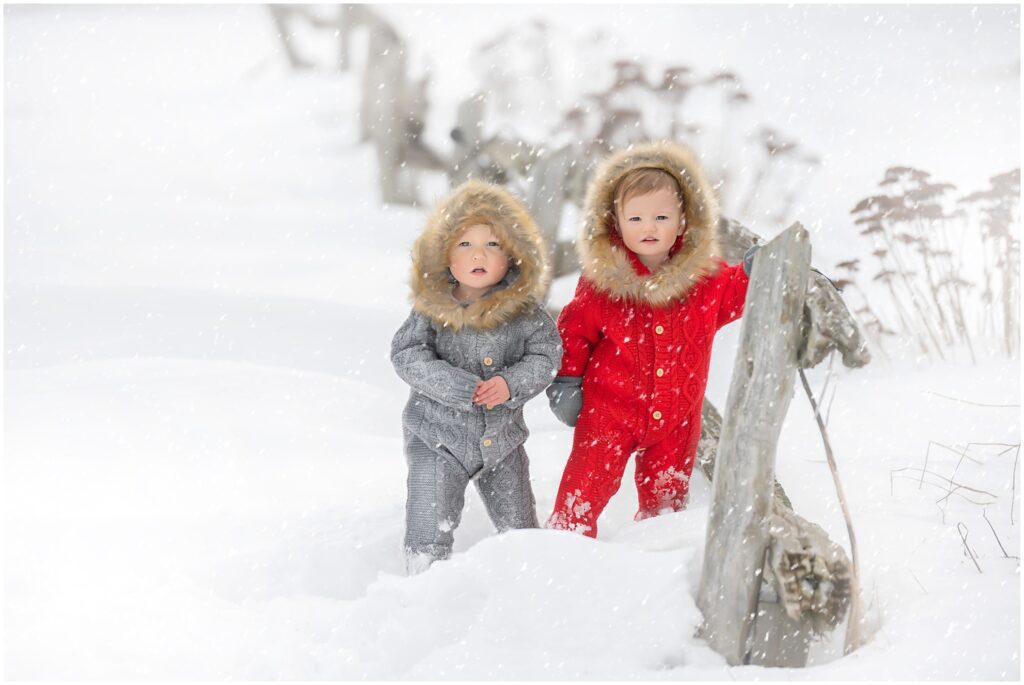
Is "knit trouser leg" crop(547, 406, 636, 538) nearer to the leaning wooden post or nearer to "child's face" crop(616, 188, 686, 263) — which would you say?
"child's face" crop(616, 188, 686, 263)

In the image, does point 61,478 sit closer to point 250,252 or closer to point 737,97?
point 250,252

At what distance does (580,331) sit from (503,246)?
42 cm

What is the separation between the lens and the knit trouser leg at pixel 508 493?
2947mm

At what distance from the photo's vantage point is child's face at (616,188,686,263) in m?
2.78

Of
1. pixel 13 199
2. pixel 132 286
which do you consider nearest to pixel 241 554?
pixel 132 286

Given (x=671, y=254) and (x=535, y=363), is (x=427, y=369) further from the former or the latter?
(x=671, y=254)

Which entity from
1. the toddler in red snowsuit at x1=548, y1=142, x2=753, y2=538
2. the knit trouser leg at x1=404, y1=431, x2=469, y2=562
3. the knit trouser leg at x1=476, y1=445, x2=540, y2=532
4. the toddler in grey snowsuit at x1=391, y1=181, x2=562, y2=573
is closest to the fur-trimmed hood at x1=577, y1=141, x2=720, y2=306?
the toddler in red snowsuit at x1=548, y1=142, x2=753, y2=538

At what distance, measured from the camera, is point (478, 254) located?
275 cm

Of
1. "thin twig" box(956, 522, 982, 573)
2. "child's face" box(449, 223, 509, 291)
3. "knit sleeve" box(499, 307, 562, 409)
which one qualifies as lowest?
"thin twig" box(956, 522, 982, 573)

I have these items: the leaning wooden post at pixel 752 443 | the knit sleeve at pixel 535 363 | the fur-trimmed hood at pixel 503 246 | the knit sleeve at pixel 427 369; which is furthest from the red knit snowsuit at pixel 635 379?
the leaning wooden post at pixel 752 443

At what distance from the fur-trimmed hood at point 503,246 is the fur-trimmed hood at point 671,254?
185 millimetres

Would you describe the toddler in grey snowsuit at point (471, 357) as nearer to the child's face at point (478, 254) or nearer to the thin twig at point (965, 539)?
the child's face at point (478, 254)

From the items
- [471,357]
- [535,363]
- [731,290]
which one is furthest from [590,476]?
[731,290]

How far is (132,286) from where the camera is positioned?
5.88 metres
